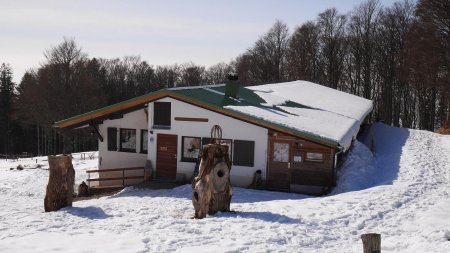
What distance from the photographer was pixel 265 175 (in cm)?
1895

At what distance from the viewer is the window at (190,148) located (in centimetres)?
2004

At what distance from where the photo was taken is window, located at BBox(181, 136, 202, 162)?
2004cm

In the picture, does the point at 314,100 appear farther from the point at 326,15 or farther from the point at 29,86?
the point at 29,86

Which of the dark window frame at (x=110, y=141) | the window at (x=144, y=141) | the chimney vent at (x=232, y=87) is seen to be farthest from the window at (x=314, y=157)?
the dark window frame at (x=110, y=141)

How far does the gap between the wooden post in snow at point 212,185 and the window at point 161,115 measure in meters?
8.75

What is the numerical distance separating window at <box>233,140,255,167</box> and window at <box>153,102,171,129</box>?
139 inches

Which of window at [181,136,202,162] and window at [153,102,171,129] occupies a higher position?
window at [153,102,171,129]

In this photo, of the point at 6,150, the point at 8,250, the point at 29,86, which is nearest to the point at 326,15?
the point at 29,86

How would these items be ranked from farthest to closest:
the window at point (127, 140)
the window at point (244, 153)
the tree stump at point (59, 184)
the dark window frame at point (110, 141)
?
the dark window frame at point (110, 141), the window at point (127, 140), the window at point (244, 153), the tree stump at point (59, 184)

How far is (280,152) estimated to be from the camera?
18766 mm

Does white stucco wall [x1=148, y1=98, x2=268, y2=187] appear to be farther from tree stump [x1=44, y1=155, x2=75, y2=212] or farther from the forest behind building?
the forest behind building

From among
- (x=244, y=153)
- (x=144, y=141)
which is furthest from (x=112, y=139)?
(x=244, y=153)

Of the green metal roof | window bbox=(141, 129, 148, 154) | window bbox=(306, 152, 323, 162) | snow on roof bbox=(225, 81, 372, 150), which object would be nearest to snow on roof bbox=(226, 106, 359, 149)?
snow on roof bbox=(225, 81, 372, 150)

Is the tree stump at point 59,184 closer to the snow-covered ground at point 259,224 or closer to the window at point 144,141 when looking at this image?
the snow-covered ground at point 259,224
